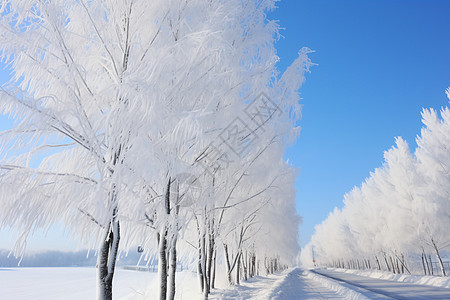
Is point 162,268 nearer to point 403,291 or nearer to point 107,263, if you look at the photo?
point 107,263

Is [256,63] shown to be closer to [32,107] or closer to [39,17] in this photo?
[39,17]

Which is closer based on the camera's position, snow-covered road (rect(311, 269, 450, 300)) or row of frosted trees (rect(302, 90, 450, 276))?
snow-covered road (rect(311, 269, 450, 300))

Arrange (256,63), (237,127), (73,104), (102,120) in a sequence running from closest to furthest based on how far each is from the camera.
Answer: (102,120)
(73,104)
(237,127)
(256,63)

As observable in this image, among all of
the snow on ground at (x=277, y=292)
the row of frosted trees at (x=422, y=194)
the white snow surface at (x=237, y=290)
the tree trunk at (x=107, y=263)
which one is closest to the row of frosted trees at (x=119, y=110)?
the tree trunk at (x=107, y=263)

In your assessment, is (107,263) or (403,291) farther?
(403,291)

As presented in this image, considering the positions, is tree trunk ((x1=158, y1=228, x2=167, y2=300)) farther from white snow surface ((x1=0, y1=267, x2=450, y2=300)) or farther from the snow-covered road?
the snow-covered road

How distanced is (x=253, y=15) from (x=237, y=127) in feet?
9.89

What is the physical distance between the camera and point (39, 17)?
11.8ft

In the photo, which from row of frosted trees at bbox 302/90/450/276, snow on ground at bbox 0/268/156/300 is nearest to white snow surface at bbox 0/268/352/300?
snow on ground at bbox 0/268/156/300

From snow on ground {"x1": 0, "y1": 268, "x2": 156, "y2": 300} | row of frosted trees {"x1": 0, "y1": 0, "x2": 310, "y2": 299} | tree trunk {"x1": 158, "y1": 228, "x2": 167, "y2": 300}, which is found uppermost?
row of frosted trees {"x1": 0, "y1": 0, "x2": 310, "y2": 299}

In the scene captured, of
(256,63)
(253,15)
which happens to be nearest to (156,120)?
(256,63)

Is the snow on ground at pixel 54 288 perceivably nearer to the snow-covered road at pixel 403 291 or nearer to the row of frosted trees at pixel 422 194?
the snow-covered road at pixel 403 291

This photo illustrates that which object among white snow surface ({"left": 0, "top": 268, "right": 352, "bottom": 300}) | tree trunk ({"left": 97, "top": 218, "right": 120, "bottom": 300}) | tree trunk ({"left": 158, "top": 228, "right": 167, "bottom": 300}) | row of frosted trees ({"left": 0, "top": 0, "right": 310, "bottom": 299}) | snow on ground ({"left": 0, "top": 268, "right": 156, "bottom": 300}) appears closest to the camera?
row of frosted trees ({"left": 0, "top": 0, "right": 310, "bottom": 299})

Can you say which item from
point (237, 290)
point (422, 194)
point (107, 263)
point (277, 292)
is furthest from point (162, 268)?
point (422, 194)
